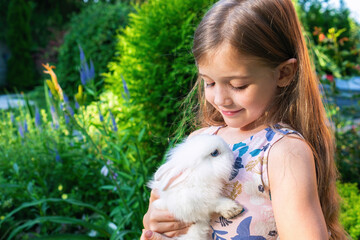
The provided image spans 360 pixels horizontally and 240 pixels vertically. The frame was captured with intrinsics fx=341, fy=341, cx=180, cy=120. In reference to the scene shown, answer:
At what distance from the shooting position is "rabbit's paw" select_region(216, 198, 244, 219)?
122 centimetres

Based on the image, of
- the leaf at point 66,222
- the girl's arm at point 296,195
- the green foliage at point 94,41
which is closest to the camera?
the girl's arm at point 296,195

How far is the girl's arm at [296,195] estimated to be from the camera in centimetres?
111

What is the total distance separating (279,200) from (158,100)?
2048 mm

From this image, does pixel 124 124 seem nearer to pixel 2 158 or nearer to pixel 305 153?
pixel 2 158

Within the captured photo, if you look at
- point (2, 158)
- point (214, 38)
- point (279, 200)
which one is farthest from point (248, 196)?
point (2, 158)

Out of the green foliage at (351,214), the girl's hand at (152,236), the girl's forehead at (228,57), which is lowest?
the green foliage at (351,214)

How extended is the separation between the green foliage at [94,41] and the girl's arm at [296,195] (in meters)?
6.44

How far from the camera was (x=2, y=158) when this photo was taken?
3566mm

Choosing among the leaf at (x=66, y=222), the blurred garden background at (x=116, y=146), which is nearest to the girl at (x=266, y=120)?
the blurred garden background at (x=116, y=146)

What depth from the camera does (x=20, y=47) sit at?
51.6 ft

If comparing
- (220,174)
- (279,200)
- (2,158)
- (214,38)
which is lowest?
(2,158)

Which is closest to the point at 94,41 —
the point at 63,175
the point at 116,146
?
the point at 63,175

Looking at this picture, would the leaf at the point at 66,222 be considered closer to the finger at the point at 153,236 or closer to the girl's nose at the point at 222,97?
the finger at the point at 153,236

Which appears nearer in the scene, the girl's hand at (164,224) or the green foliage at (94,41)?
the girl's hand at (164,224)
